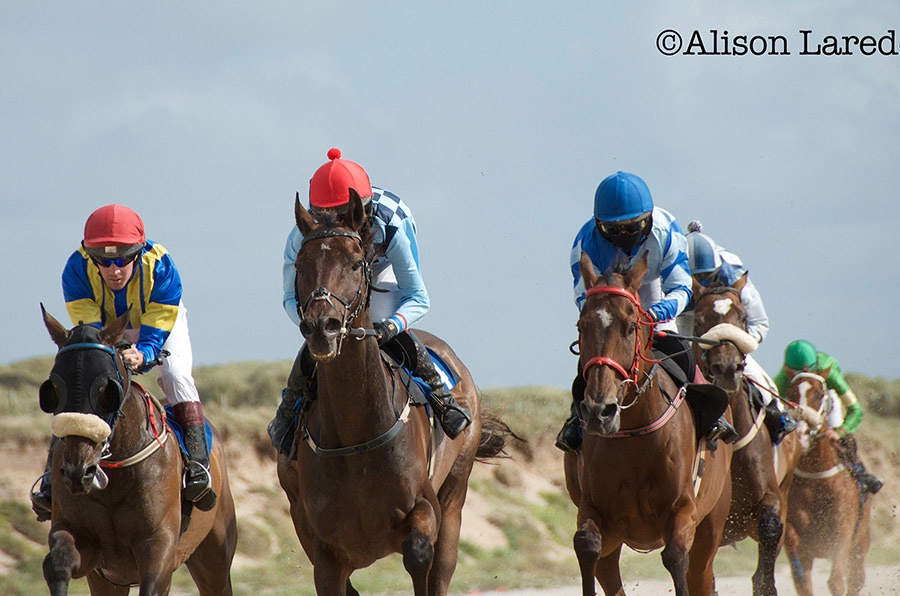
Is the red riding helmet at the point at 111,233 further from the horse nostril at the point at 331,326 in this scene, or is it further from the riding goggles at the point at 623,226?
the riding goggles at the point at 623,226

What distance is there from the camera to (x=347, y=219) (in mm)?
6672

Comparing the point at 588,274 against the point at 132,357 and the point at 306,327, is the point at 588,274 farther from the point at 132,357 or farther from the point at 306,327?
the point at 132,357

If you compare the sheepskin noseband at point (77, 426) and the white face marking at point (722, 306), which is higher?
→ the white face marking at point (722, 306)

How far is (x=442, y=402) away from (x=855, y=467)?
6.66 meters

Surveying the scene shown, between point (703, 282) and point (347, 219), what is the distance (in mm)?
5148

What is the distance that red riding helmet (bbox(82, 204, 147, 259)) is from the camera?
750 cm

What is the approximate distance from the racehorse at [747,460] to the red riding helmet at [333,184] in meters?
3.04

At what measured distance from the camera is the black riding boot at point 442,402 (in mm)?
7672

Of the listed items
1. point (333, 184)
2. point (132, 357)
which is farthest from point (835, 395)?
point (132, 357)

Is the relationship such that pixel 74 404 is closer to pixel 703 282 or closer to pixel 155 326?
pixel 155 326

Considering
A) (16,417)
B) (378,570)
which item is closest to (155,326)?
(378,570)

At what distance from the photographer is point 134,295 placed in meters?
7.75

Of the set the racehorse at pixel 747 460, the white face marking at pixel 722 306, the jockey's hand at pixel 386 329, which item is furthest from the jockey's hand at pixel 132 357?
the white face marking at pixel 722 306

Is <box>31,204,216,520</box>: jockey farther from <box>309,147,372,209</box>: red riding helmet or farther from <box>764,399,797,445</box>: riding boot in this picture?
<box>764,399,797,445</box>: riding boot
